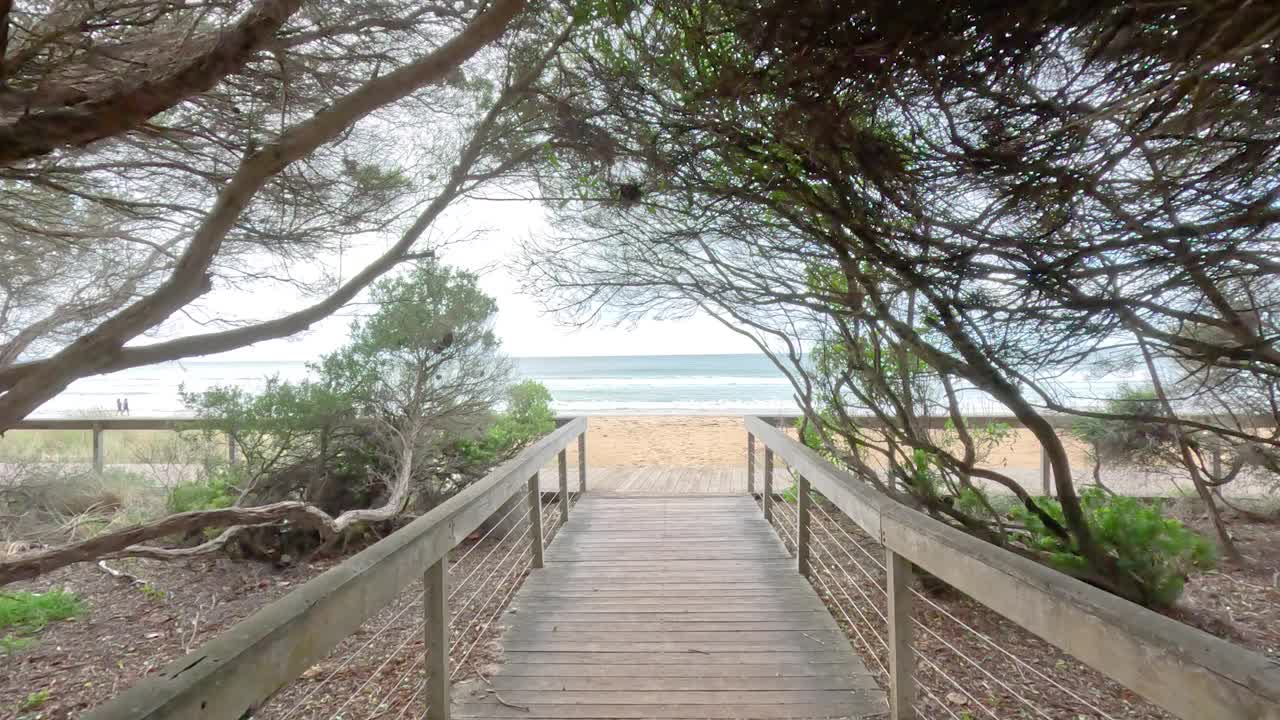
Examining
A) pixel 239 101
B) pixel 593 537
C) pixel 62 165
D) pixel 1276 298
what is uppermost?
pixel 239 101

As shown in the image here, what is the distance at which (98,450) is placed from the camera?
23.8ft

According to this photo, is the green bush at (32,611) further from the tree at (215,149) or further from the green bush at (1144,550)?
the green bush at (1144,550)

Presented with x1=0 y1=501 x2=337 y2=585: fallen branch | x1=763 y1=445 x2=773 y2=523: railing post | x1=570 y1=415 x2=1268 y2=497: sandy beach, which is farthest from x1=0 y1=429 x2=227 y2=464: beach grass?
x1=763 y1=445 x2=773 y2=523: railing post

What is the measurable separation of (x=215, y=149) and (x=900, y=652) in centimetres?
358

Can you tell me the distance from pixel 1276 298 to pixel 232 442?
23.3ft

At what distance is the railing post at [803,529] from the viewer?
11.8 ft

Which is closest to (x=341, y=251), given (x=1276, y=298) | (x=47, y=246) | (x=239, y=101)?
(x=239, y=101)

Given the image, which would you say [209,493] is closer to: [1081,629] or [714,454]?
[1081,629]

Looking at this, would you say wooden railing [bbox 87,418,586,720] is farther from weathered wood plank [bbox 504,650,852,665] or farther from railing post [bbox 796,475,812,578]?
railing post [bbox 796,475,812,578]

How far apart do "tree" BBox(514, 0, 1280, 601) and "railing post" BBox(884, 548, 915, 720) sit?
930mm

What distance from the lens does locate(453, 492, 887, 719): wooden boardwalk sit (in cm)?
223

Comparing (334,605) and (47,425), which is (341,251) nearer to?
(334,605)

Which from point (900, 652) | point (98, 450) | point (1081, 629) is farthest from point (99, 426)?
point (1081, 629)

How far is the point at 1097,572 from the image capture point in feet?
10.5
